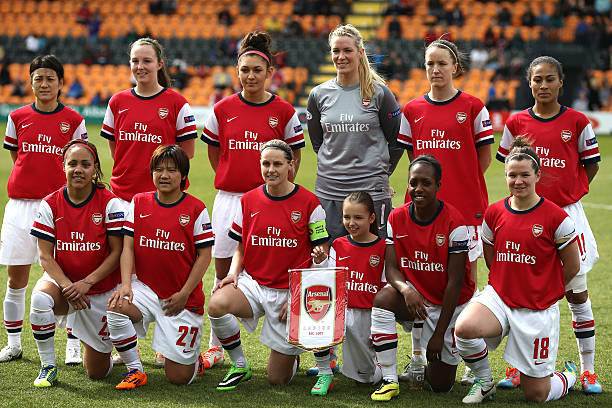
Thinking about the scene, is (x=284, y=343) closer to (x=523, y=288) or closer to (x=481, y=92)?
(x=523, y=288)

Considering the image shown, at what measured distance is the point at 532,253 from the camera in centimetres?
461

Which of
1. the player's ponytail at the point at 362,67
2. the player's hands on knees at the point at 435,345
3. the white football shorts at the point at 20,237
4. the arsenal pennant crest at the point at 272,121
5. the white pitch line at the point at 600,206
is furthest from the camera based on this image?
the white pitch line at the point at 600,206

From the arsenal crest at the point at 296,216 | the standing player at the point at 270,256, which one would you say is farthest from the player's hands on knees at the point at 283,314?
the arsenal crest at the point at 296,216

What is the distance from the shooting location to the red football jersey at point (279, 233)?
5043 mm

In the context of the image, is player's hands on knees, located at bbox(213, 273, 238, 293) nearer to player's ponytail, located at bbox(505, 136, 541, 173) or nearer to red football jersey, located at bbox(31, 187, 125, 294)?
red football jersey, located at bbox(31, 187, 125, 294)

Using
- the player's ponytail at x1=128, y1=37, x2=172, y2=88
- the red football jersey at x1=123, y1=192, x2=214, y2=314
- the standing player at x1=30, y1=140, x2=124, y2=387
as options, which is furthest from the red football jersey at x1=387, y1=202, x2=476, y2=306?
the player's ponytail at x1=128, y1=37, x2=172, y2=88

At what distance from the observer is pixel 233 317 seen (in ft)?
16.3

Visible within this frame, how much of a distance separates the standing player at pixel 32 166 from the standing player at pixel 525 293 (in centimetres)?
272

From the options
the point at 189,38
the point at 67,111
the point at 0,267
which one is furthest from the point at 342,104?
the point at 189,38

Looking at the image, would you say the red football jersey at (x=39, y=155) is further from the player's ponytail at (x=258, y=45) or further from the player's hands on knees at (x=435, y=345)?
the player's hands on knees at (x=435, y=345)

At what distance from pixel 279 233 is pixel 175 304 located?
2.52ft

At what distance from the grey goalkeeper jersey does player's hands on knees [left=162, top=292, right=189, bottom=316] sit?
118 cm

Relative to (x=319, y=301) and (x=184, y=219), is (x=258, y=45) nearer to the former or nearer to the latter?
(x=184, y=219)

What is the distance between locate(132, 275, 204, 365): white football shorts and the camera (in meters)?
4.96
